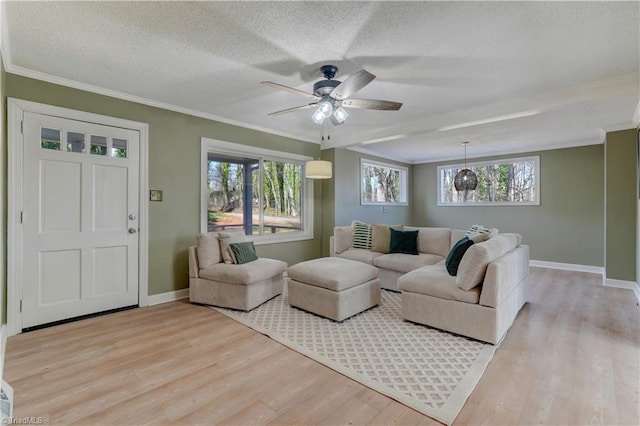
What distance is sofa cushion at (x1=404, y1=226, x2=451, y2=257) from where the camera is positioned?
4.44m

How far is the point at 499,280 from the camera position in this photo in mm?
2627

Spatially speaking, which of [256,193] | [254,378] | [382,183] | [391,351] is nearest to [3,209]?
[254,378]

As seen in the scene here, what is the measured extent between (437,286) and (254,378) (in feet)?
5.99

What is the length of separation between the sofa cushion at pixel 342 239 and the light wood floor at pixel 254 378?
2.32 meters

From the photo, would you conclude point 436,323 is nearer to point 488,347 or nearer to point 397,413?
point 488,347

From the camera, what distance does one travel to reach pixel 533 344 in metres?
2.60

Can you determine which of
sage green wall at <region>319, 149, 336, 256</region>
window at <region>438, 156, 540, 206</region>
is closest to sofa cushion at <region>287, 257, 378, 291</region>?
sage green wall at <region>319, 149, 336, 256</region>

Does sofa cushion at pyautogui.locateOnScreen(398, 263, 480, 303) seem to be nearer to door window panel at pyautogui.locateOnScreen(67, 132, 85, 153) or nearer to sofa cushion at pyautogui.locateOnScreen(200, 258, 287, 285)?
sofa cushion at pyautogui.locateOnScreen(200, 258, 287, 285)

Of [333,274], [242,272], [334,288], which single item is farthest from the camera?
[242,272]

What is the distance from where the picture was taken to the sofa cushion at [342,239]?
4.99 meters

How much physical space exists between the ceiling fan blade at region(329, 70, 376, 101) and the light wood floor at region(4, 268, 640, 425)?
2227 mm

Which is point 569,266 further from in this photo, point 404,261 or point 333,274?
point 333,274

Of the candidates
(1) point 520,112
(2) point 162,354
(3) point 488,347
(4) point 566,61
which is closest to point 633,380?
(3) point 488,347

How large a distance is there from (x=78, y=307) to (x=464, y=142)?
20.7 feet
